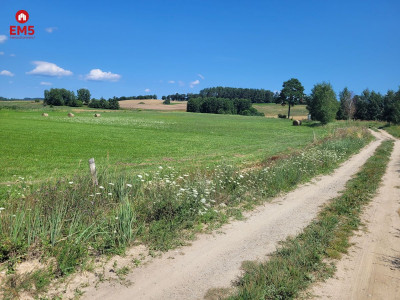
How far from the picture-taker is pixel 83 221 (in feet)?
20.3

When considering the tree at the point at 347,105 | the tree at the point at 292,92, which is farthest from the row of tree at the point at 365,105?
the tree at the point at 292,92

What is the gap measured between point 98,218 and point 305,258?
15.0 ft

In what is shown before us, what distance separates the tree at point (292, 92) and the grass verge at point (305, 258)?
84.3 metres

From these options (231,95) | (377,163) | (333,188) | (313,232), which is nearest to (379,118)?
(377,163)

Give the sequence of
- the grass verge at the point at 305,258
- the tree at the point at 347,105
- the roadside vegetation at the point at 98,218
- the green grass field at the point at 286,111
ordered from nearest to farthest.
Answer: the grass verge at the point at 305,258 → the roadside vegetation at the point at 98,218 → the tree at the point at 347,105 → the green grass field at the point at 286,111

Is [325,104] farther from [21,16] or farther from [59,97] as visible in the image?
[59,97]

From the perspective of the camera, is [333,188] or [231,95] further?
[231,95]

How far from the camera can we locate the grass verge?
179 inches

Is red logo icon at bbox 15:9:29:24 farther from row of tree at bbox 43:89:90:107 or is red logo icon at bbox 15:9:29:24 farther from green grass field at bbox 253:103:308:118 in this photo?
row of tree at bbox 43:89:90:107

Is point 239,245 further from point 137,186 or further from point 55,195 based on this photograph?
point 55,195

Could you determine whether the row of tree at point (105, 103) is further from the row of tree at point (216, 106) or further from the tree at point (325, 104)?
the tree at point (325, 104)

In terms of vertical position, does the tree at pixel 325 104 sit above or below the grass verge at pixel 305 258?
above

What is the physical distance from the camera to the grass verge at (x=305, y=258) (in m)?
4.54

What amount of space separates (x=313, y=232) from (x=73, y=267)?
17.5ft
